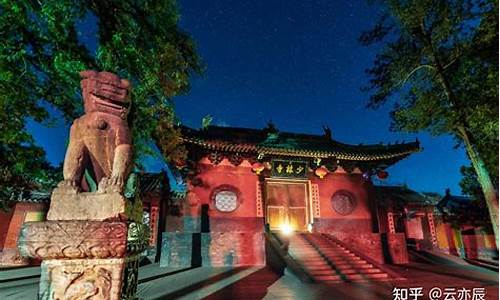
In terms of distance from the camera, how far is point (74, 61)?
5.02 m

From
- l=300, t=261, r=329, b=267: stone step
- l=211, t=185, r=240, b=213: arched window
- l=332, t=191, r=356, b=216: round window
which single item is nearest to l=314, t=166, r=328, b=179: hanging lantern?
l=332, t=191, r=356, b=216: round window

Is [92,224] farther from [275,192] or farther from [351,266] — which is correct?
[275,192]

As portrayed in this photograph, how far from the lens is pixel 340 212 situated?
1279cm

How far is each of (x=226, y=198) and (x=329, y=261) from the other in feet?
17.4

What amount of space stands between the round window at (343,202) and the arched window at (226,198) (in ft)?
15.6

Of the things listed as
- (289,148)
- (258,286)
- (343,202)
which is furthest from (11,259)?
(343,202)

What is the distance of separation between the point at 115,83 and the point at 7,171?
5.29 metres

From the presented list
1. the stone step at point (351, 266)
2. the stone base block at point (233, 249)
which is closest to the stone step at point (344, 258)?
the stone step at point (351, 266)

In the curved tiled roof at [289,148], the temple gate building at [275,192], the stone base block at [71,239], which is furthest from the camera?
the curved tiled roof at [289,148]

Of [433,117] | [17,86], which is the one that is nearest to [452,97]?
[433,117]

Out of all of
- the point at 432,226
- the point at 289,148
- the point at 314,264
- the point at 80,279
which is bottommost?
the point at 314,264

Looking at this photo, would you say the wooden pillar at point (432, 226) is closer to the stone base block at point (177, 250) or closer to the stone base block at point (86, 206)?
the stone base block at point (177, 250)

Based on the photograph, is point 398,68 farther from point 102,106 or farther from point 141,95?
point 102,106

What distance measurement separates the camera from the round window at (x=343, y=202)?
506 inches
